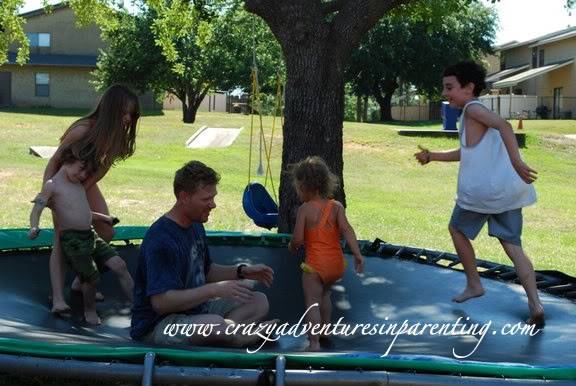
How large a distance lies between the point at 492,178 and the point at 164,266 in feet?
5.45

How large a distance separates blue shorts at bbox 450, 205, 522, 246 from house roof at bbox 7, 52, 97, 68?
3001 centimetres

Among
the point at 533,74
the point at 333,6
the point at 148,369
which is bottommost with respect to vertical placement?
the point at 148,369

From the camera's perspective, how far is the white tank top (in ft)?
12.5

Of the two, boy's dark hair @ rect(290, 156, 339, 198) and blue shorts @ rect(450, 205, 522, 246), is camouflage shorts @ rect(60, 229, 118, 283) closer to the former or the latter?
boy's dark hair @ rect(290, 156, 339, 198)

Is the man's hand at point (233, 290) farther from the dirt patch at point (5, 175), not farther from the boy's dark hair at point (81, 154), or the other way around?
the dirt patch at point (5, 175)

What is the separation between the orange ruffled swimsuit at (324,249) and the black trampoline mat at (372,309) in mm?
304

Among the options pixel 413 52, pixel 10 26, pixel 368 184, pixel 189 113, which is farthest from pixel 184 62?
pixel 10 26

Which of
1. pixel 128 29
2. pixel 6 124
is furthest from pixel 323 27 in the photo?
pixel 128 29

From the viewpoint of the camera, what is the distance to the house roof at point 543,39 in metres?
34.3

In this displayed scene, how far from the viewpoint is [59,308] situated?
12.3 ft

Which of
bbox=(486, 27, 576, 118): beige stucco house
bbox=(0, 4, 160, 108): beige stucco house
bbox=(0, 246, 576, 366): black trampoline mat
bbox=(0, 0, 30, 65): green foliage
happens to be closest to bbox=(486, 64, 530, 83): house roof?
bbox=(486, 27, 576, 118): beige stucco house

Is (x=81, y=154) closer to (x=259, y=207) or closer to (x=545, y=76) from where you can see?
(x=259, y=207)

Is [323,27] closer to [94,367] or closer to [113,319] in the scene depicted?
[113,319]

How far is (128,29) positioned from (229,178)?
56.1 feet
